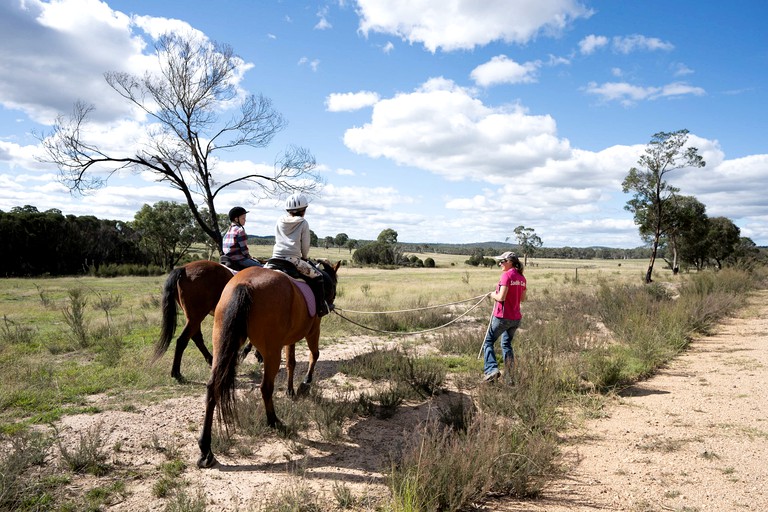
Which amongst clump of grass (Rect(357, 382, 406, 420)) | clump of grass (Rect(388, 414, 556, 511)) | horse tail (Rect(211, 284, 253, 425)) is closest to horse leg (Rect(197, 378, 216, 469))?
horse tail (Rect(211, 284, 253, 425))

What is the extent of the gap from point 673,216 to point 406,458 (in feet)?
115

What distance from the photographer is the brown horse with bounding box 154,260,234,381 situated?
663 cm

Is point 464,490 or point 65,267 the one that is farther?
point 65,267

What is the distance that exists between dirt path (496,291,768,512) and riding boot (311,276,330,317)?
3434mm

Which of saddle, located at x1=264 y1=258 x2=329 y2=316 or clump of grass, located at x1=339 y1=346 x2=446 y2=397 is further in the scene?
clump of grass, located at x1=339 y1=346 x2=446 y2=397

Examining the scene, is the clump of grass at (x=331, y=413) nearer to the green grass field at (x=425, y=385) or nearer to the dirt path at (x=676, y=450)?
the green grass field at (x=425, y=385)

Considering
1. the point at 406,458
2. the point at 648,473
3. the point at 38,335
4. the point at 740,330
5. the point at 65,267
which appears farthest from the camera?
the point at 65,267

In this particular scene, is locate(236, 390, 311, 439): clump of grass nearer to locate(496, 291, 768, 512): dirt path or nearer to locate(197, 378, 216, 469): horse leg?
locate(197, 378, 216, 469): horse leg

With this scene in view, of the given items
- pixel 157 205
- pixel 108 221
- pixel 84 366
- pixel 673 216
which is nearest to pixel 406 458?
pixel 84 366

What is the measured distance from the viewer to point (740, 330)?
36.0ft

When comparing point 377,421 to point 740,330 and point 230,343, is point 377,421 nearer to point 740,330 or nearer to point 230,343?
point 230,343

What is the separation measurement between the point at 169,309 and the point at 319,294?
8.55 feet

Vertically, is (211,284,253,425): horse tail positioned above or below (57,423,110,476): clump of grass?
above

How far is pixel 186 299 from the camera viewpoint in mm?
6625
